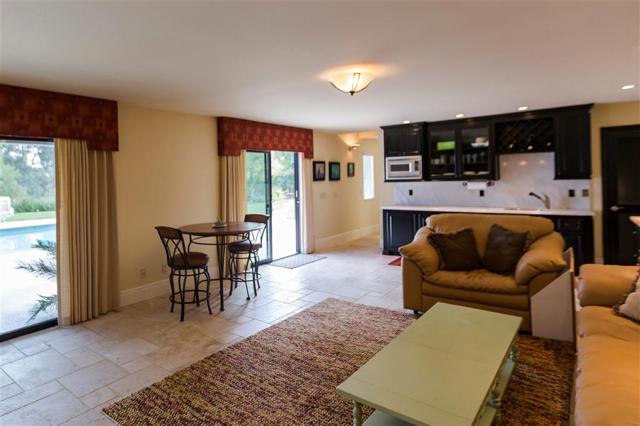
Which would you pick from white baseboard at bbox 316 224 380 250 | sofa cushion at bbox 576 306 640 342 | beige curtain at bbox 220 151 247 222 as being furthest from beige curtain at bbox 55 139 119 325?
sofa cushion at bbox 576 306 640 342

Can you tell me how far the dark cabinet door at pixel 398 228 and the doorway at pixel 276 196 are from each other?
1.68 metres

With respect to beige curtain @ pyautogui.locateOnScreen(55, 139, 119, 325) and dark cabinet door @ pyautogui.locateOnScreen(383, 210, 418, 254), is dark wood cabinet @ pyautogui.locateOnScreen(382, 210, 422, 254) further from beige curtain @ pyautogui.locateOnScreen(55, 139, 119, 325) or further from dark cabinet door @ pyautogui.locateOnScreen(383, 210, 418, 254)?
beige curtain @ pyautogui.locateOnScreen(55, 139, 119, 325)

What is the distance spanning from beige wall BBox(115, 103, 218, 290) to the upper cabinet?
311 cm

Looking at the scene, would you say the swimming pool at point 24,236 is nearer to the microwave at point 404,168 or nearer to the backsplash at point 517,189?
the microwave at point 404,168

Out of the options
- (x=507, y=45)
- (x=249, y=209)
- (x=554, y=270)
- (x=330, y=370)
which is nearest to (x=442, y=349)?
(x=330, y=370)

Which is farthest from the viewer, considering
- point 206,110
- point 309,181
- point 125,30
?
point 309,181

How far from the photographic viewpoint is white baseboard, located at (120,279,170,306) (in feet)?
14.3

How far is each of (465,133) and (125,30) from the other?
5177 millimetres

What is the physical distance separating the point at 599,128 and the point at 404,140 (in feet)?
9.19

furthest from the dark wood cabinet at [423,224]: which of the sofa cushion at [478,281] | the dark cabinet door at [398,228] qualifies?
the sofa cushion at [478,281]

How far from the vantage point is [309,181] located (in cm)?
705

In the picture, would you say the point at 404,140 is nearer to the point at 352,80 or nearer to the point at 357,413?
the point at 352,80

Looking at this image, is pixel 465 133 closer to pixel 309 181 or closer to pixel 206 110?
pixel 309 181

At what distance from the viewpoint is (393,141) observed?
671 cm
